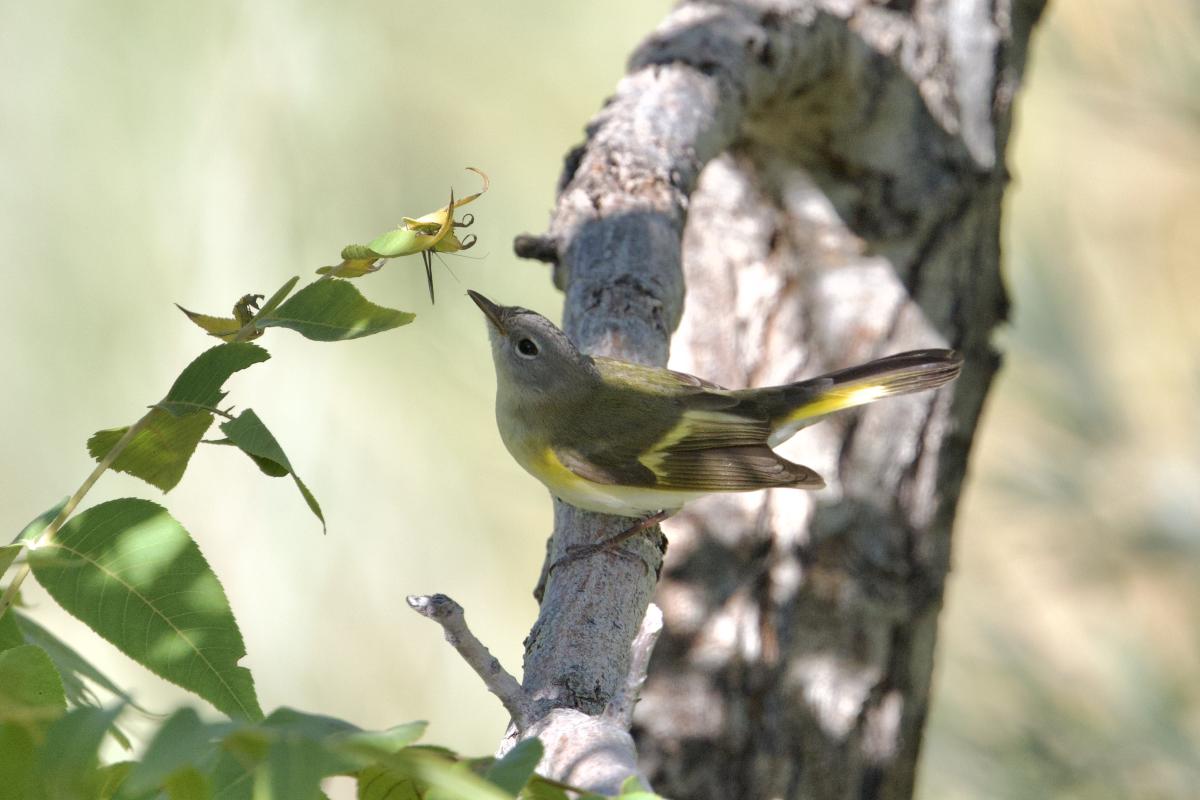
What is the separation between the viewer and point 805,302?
2732 mm

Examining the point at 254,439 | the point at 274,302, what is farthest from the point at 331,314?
the point at 254,439

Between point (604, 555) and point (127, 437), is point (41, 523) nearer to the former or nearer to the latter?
point (127, 437)

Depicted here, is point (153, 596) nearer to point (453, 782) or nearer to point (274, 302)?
point (274, 302)

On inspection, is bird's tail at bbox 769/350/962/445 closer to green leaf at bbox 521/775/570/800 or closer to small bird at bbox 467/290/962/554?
small bird at bbox 467/290/962/554

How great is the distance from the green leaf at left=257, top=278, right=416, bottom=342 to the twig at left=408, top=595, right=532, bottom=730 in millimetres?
283

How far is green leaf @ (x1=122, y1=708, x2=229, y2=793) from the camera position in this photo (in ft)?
2.01

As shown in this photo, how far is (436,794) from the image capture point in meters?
0.71

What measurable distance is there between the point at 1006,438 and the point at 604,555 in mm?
4645

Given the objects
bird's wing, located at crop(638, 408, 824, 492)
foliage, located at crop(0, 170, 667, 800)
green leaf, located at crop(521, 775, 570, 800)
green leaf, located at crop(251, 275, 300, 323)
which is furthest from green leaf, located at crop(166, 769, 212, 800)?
bird's wing, located at crop(638, 408, 824, 492)

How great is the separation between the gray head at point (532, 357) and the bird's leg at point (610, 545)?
0.33m

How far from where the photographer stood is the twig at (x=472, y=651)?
1089mm

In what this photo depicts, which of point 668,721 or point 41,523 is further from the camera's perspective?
point 668,721

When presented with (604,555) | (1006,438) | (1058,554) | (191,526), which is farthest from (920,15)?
(1006,438)

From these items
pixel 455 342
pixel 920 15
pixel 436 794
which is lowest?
pixel 436 794
